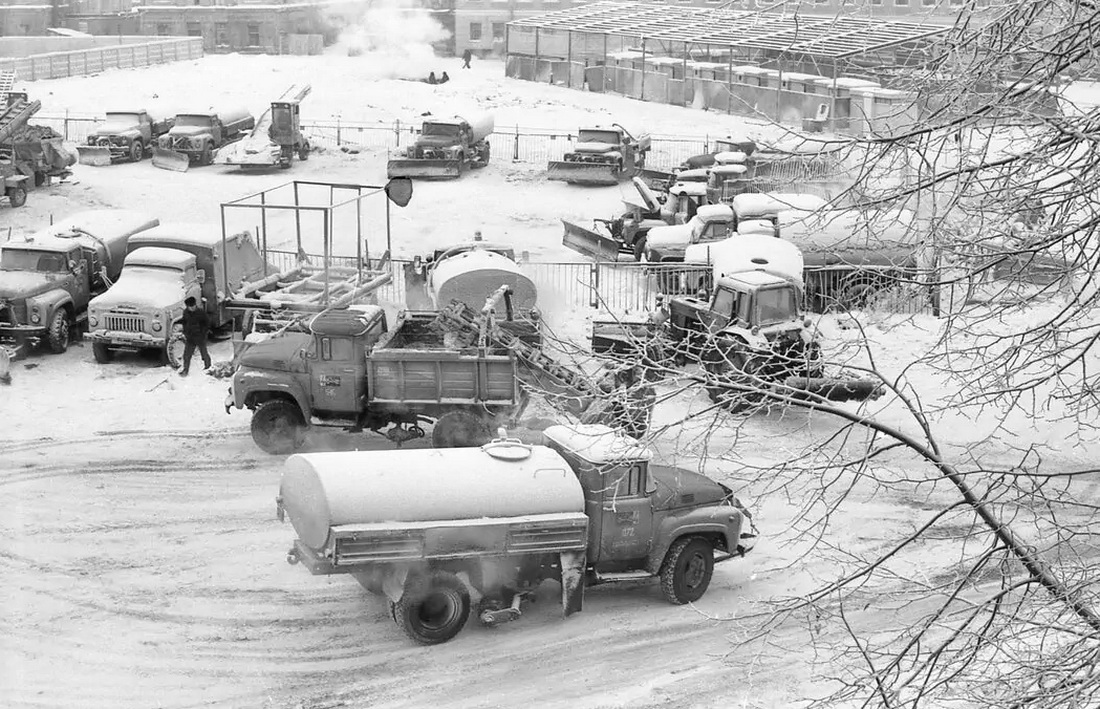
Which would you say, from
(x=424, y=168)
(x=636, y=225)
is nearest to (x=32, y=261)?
(x=636, y=225)

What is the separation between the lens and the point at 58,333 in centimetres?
2303

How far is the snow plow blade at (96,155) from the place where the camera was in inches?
1575

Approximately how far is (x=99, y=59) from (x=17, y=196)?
80.7ft

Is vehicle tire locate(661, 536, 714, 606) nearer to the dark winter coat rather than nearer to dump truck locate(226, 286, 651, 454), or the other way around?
dump truck locate(226, 286, 651, 454)

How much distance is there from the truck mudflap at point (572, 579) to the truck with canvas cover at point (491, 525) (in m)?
0.01

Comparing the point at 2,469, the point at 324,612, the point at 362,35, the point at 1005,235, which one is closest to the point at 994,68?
the point at 1005,235

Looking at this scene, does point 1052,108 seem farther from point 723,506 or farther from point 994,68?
point 723,506

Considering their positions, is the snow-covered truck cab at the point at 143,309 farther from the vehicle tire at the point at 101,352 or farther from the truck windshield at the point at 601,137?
the truck windshield at the point at 601,137

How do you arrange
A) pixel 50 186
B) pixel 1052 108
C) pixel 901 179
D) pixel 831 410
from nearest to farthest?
pixel 831 410
pixel 1052 108
pixel 901 179
pixel 50 186

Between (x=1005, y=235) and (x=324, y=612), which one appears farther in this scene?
(x=324, y=612)

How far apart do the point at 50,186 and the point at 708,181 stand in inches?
659

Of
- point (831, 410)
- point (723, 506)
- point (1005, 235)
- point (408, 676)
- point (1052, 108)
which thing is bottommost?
point (408, 676)

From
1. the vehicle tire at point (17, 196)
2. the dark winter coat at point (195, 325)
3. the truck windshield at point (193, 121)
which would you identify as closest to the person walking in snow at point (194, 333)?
the dark winter coat at point (195, 325)

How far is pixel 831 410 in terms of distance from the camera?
20.3 ft
